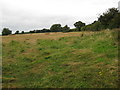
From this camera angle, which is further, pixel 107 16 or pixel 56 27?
pixel 56 27

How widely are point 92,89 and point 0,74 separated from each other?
388cm

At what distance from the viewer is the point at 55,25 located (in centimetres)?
4784

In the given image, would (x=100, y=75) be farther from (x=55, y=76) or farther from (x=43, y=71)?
(x=43, y=71)

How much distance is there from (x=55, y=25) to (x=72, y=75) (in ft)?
142

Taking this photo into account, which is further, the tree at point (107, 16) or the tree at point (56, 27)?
the tree at point (56, 27)

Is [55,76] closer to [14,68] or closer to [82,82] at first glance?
[82,82]

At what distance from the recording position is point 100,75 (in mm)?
4820

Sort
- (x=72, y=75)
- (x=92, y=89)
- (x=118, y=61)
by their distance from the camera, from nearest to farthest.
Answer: (x=92, y=89), (x=72, y=75), (x=118, y=61)

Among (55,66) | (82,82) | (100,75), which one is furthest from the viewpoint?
(55,66)

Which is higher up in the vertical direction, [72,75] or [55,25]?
[55,25]

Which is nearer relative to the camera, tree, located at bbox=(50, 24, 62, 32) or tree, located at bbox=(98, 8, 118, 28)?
tree, located at bbox=(98, 8, 118, 28)

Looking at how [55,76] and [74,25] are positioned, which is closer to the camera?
[55,76]

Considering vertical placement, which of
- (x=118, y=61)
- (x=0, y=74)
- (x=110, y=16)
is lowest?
(x=0, y=74)

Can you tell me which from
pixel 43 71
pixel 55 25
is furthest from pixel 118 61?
pixel 55 25
